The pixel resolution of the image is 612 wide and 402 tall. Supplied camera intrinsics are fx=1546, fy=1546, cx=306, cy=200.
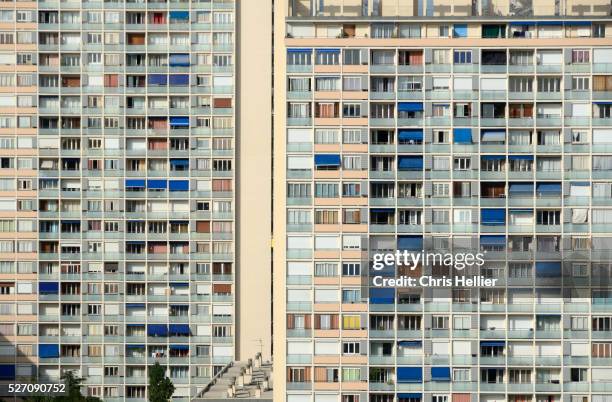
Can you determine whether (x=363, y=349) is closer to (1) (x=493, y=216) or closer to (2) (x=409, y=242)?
(2) (x=409, y=242)

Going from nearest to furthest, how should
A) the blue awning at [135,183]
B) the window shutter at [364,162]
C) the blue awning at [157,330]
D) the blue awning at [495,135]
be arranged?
the window shutter at [364,162] < the blue awning at [495,135] < the blue awning at [157,330] < the blue awning at [135,183]

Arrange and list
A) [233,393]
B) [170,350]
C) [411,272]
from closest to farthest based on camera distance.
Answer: [411,272]
[233,393]
[170,350]

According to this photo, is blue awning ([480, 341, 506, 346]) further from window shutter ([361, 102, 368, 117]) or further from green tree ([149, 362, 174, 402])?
green tree ([149, 362, 174, 402])

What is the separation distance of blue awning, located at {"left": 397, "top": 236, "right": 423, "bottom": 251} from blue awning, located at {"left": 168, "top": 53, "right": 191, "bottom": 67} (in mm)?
41238

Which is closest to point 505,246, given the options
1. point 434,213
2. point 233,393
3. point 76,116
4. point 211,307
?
point 434,213

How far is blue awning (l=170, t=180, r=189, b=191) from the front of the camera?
5418 inches

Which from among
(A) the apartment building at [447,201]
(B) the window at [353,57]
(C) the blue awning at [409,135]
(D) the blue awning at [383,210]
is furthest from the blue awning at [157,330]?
(B) the window at [353,57]

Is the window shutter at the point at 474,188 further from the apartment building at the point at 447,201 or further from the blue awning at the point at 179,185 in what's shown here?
the blue awning at the point at 179,185

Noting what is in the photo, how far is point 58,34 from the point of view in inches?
5433

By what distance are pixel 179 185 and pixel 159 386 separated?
713 inches

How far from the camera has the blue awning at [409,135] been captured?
10294 centimetres

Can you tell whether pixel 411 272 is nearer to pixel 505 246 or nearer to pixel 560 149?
pixel 505 246

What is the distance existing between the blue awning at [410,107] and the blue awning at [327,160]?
5.34 m

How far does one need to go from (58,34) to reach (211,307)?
27918 millimetres
